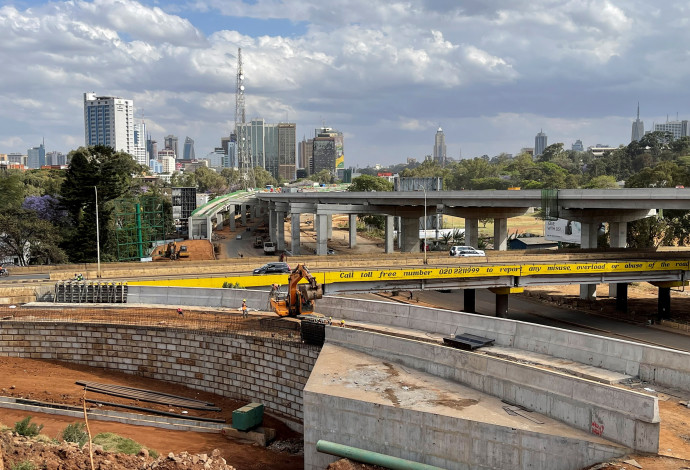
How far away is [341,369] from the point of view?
25547 mm

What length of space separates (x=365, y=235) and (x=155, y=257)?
230ft

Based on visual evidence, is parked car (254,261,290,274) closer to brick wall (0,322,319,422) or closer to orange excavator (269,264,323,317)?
orange excavator (269,264,323,317)

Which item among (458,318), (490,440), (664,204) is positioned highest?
(664,204)

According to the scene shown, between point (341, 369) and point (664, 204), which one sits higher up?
point (664, 204)

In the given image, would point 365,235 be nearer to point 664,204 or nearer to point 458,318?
point 664,204

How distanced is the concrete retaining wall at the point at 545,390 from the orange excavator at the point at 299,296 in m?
5.76

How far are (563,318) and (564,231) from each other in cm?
4362

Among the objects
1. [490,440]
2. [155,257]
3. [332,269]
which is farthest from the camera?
[155,257]

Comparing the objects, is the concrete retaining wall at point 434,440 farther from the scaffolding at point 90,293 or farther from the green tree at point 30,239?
the green tree at point 30,239

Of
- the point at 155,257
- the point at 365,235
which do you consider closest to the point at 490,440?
the point at 155,257

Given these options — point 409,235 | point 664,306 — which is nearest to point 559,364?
point 664,306

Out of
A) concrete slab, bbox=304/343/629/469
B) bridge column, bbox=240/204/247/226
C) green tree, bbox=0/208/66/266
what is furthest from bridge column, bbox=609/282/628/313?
bridge column, bbox=240/204/247/226

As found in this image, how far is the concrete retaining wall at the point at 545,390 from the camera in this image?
17.9 metres

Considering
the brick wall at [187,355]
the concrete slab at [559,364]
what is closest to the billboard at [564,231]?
the concrete slab at [559,364]
